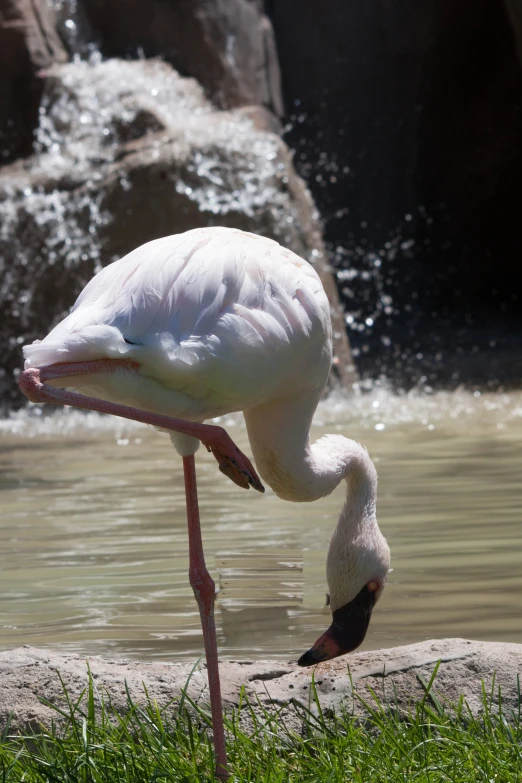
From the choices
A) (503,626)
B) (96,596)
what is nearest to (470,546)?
(503,626)

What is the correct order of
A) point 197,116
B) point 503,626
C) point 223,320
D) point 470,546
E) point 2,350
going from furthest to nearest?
point 197,116 < point 2,350 < point 470,546 < point 503,626 < point 223,320

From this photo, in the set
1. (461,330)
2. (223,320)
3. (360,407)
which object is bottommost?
(461,330)

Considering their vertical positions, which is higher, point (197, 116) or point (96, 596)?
point (197, 116)

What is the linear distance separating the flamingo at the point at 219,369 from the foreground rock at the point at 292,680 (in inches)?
6.4

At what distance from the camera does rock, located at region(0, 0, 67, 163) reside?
Result: 38.3 ft

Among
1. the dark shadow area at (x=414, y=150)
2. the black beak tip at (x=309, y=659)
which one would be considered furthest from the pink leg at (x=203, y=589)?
the dark shadow area at (x=414, y=150)

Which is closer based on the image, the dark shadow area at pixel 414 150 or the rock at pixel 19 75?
the rock at pixel 19 75

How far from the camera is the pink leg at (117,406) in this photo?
2.92 m

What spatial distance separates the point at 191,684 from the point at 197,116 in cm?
922

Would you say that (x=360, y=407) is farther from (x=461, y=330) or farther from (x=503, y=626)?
(x=503, y=626)

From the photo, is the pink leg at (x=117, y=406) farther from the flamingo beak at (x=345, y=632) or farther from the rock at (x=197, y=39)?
the rock at (x=197, y=39)

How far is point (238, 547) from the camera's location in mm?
5074

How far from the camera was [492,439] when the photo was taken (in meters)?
7.96

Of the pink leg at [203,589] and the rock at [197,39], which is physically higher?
the rock at [197,39]
